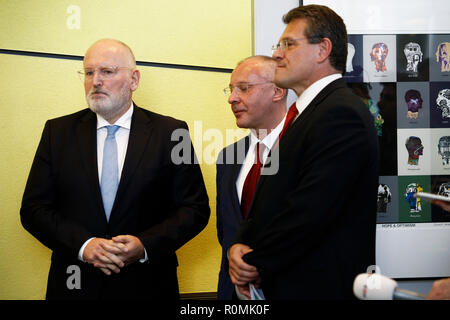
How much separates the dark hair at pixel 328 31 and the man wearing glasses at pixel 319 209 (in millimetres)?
156

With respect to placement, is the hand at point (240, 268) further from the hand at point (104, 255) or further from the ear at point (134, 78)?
the ear at point (134, 78)

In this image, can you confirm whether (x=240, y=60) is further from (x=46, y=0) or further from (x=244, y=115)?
(x=46, y=0)

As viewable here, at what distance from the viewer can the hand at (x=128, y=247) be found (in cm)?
192

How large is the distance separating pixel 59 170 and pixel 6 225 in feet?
1.77

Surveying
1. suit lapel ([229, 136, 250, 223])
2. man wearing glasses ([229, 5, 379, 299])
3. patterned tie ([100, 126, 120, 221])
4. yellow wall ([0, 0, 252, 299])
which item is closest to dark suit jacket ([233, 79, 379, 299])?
man wearing glasses ([229, 5, 379, 299])

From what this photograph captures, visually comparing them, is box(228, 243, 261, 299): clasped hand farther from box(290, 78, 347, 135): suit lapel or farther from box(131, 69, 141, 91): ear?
box(131, 69, 141, 91): ear

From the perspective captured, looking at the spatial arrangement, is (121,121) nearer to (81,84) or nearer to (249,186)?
(81,84)

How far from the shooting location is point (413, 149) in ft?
8.14

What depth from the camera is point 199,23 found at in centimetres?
261

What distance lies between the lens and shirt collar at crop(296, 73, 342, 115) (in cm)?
172

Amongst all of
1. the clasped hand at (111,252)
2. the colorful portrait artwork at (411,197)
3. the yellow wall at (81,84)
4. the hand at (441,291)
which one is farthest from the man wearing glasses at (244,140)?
the hand at (441,291)

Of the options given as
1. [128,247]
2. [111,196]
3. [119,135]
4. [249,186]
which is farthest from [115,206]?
[249,186]

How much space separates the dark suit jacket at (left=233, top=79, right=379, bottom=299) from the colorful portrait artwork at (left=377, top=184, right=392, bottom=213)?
3.13 ft
